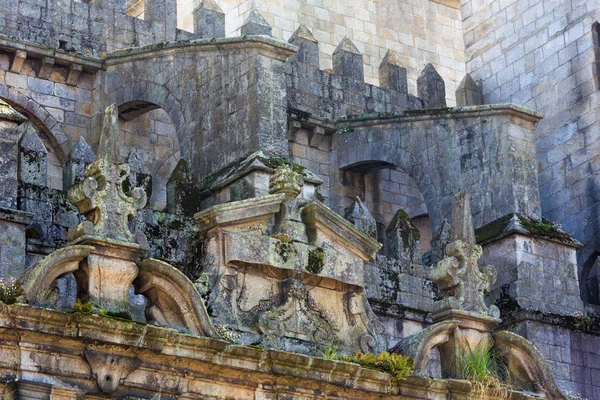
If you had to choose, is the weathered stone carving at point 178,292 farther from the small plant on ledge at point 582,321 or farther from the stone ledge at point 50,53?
the small plant on ledge at point 582,321

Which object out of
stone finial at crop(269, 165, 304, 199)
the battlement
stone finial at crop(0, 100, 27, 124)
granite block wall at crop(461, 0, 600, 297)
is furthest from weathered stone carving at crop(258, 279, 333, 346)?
granite block wall at crop(461, 0, 600, 297)

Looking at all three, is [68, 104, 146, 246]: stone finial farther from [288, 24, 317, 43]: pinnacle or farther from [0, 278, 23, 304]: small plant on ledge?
[288, 24, 317, 43]: pinnacle

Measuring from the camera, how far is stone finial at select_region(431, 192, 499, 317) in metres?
22.1

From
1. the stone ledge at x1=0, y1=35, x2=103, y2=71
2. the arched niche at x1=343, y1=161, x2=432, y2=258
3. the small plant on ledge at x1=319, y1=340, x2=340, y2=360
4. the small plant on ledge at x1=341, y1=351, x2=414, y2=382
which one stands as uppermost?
the stone ledge at x1=0, y1=35, x2=103, y2=71

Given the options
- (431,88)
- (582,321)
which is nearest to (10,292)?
(582,321)

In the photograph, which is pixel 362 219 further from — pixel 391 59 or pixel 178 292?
pixel 391 59

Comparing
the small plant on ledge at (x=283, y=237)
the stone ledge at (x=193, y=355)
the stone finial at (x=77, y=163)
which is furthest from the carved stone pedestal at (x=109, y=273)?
the stone finial at (x=77, y=163)

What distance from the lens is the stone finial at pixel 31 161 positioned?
21.6 metres

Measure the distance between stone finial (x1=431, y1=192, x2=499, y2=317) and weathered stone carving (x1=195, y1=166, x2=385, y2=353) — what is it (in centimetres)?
88

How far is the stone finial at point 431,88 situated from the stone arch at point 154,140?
538 centimetres

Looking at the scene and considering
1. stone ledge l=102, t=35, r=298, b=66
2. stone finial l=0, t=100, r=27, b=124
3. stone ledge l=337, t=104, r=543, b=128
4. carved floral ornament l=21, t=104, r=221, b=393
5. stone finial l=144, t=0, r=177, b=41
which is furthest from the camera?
stone finial l=144, t=0, r=177, b=41

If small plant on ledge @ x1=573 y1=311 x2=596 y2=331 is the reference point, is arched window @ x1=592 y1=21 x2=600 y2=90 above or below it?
above

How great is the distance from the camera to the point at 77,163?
22.5 meters

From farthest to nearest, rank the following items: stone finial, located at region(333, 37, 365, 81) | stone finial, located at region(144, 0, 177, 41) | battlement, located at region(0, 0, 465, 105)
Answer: stone finial, located at region(333, 37, 365, 81), stone finial, located at region(144, 0, 177, 41), battlement, located at region(0, 0, 465, 105)
